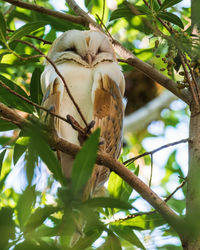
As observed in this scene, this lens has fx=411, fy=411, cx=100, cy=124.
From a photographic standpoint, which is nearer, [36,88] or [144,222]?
[144,222]

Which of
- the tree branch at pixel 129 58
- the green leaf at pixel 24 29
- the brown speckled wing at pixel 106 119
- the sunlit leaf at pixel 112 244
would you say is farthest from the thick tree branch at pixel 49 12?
the sunlit leaf at pixel 112 244

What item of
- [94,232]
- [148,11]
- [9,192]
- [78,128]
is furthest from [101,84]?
[9,192]

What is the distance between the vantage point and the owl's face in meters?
2.48

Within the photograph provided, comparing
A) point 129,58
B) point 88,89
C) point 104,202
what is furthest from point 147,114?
point 104,202

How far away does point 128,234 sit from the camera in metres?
2.02

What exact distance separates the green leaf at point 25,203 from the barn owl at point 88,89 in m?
0.81

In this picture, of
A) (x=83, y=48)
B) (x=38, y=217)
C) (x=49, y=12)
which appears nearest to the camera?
(x=38, y=217)

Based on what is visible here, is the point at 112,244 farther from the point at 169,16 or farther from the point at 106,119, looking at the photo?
the point at 169,16

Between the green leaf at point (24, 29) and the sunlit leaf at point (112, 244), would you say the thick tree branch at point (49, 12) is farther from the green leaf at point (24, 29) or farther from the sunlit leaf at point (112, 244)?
the sunlit leaf at point (112, 244)

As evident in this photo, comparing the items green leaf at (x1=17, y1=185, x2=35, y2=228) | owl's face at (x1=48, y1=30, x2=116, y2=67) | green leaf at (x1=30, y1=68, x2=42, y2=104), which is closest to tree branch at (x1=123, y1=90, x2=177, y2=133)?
owl's face at (x1=48, y1=30, x2=116, y2=67)

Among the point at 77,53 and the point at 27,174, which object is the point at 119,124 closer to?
the point at 77,53

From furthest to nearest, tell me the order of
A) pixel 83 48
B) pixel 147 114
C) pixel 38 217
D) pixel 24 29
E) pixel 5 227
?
pixel 147 114, pixel 83 48, pixel 24 29, pixel 38 217, pixel 5 227

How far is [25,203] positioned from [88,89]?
131 centimetres

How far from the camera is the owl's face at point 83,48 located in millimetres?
2479
